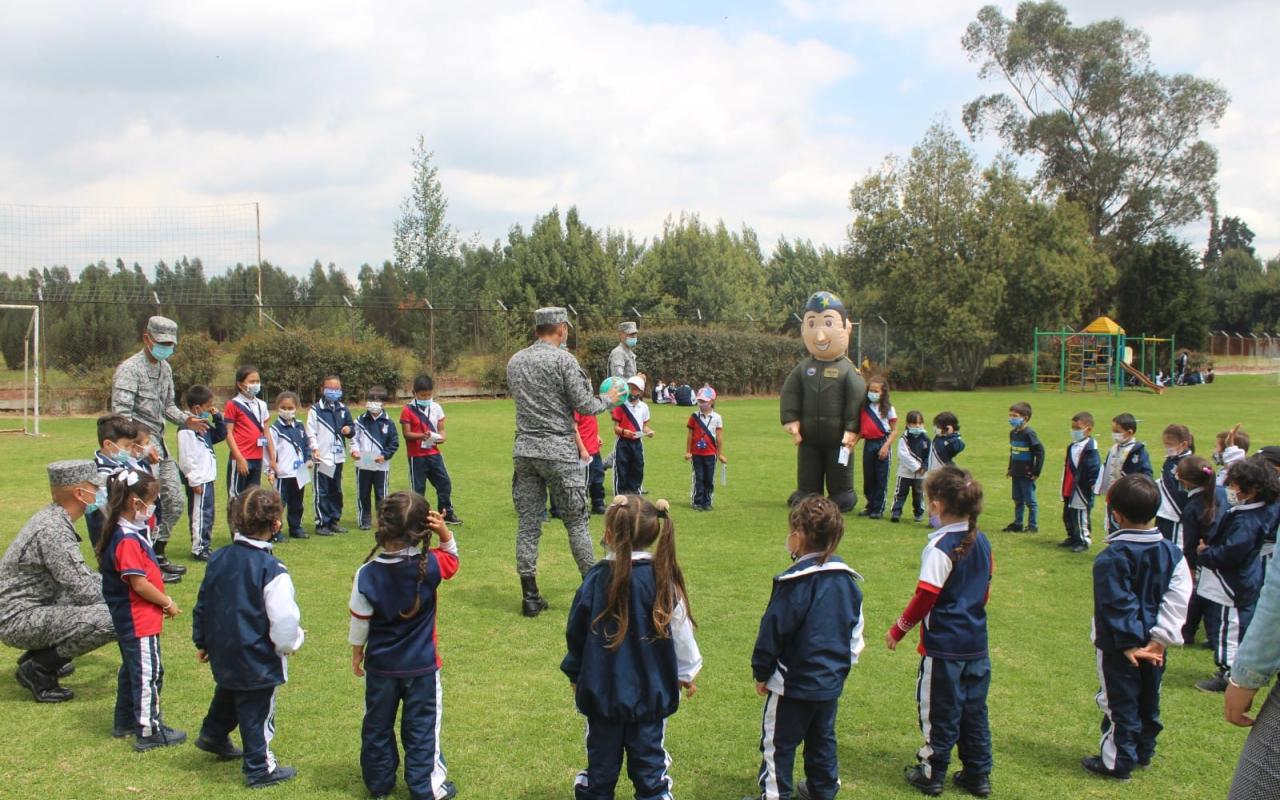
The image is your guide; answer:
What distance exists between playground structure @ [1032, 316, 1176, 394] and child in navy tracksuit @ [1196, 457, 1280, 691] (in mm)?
34878

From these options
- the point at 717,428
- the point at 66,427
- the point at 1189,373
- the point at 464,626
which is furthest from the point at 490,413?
the point at 1189,373

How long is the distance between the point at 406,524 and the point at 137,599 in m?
1.72

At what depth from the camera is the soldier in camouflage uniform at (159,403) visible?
818cm

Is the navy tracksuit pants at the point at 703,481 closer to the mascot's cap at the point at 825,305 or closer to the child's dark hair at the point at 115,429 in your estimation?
the mascot's cap at the point at 825,305

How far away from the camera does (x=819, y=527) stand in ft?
13.2

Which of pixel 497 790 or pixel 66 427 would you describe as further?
pixel 66 427

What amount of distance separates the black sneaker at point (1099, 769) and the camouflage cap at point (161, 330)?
7577 millimetres

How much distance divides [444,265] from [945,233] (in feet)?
69.7

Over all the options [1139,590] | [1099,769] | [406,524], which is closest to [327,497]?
[406,524]

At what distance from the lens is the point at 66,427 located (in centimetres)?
2070

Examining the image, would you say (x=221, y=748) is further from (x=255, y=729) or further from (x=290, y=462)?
(x=290, y=462)

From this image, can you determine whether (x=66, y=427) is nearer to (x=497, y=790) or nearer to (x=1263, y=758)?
(x=497, y=790)

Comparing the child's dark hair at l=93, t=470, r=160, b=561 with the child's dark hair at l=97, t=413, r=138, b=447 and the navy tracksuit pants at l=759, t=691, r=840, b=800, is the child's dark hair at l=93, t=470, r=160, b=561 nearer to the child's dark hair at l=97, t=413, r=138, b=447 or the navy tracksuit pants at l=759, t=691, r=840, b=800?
the child's dark hair at l=97, t=413, r=138, b=447

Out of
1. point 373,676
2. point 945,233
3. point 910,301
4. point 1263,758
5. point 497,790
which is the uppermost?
point 945,233
